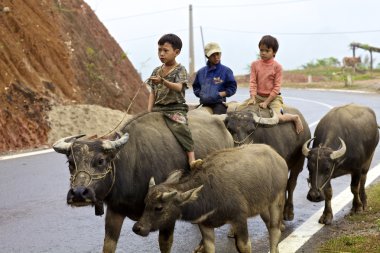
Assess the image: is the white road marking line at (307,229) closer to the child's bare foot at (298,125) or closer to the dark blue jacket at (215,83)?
the child's bare foot at (298,125)

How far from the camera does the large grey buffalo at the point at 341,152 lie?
8.45 metres

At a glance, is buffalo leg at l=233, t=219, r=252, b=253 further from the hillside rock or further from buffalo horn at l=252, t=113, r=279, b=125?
the hillside rock

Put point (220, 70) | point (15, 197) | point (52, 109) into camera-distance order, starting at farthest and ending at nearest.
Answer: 1. point (52, 109)
2. point (15, 197)
3. point (220, 70)

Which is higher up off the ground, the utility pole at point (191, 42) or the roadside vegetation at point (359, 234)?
the utility pole at point (191, 42)

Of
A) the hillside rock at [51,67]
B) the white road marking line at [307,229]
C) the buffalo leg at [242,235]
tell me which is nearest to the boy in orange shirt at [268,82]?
the white road marking line at [307,229]

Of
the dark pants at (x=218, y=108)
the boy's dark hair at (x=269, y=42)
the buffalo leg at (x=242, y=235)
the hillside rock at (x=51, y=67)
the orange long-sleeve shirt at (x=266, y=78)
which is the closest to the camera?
the buffalo leg at (x=242, y=235)

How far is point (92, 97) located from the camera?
19.4 metres

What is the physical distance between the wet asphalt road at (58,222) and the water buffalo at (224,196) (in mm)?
901

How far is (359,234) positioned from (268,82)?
2602 mm

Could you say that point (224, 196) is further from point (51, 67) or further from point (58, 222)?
point (51, 67)

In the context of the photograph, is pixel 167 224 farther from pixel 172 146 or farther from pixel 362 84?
pixel 362 84

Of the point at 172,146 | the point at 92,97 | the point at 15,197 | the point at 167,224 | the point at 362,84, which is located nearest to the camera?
the point at 167,224

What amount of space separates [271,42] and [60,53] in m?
11.5

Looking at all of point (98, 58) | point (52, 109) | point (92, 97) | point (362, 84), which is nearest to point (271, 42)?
point (52, 109)
